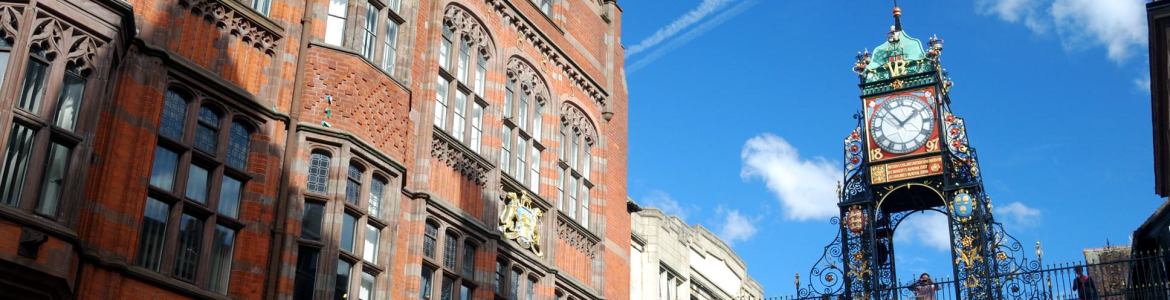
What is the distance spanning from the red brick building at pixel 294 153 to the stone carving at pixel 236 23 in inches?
1.0

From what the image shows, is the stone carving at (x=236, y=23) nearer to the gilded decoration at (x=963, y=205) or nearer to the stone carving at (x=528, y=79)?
the stone carving at (x=528, y=79)

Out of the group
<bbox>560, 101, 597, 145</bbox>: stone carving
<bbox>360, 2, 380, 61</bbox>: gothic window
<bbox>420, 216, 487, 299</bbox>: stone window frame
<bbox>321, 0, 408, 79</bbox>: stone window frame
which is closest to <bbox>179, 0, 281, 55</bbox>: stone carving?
<bbox>321, 0, 408, 79</bbox>: stone window frame

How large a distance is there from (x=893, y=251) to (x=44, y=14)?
29816 mm

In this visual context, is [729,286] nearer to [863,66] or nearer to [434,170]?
[863,66]

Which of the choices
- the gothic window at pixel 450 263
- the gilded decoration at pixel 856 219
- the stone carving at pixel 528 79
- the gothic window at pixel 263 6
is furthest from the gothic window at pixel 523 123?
the gilded decoration at pixel 856 219

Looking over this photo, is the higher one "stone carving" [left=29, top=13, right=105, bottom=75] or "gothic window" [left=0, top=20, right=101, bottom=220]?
"stone carving" [left=29, top=13, right=105, bottom=75]

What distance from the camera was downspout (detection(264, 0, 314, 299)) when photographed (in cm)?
2159

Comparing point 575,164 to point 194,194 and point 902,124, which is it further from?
point 902,124

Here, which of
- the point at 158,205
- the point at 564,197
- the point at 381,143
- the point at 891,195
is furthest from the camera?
the point at 891,195

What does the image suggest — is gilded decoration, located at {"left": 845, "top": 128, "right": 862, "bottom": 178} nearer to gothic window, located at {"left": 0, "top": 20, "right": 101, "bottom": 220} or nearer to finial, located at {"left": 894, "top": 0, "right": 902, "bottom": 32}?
finial, located at {"left": 894, "top": 0, "right": 902, "bottom": 32}

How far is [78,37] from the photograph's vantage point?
18.7m

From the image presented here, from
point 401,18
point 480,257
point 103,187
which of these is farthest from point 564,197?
point 103,187

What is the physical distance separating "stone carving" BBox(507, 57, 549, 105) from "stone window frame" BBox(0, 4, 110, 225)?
41.7ft

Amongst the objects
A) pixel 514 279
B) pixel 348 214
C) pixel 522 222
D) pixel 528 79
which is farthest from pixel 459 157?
pixel 348 214
